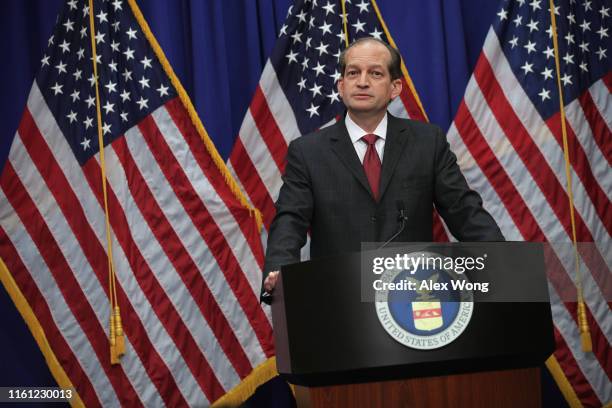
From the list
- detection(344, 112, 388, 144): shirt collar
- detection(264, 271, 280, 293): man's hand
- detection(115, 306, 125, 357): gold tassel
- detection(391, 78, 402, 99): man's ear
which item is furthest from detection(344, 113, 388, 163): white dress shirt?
detection(115, 306, 125, 357): gold tassel

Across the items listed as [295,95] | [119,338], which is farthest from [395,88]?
[119,338]

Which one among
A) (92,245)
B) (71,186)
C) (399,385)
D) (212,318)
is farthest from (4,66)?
(399,385)

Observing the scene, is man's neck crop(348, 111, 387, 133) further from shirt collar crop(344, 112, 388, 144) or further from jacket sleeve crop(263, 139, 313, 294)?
jacket sleeve crop(263, 139, 313, 294)

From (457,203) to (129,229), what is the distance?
67.8 inches

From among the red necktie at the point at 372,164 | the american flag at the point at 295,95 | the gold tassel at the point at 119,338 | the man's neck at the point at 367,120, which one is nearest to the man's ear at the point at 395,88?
the man's neck at the point at 367,120

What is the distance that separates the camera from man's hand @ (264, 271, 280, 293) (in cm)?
236

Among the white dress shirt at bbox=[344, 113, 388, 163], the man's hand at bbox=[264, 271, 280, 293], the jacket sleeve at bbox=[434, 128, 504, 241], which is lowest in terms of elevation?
the man's hand at bbox=[264, 271, 280, 293]

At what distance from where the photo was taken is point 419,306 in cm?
205

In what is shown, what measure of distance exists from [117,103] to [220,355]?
1347 millimetres

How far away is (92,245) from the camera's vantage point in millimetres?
3854

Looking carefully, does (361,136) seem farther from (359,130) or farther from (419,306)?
(419,306)

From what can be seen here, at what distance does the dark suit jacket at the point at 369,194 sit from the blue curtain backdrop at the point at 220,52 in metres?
1.26

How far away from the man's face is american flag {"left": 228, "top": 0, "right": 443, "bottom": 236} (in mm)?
917

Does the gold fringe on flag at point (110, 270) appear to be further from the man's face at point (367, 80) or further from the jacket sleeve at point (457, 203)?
the jacket sleeve at point (457, 203)
